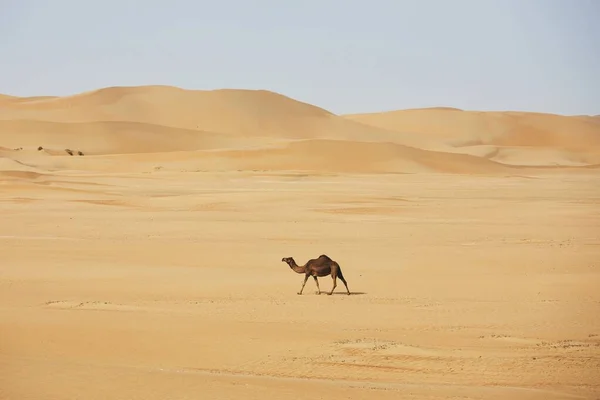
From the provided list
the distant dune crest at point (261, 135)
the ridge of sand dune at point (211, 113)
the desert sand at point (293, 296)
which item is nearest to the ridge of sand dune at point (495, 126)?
the distant dune crest at point (261, 135)

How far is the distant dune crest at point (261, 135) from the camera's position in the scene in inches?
2731

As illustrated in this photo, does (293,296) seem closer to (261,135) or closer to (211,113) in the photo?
(261,135)

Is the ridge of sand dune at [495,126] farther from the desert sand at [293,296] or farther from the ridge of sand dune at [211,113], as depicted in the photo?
the desert sand at [293,296]

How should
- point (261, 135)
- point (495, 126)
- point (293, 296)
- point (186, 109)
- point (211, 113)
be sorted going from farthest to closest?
point (495, 126) < point (186, 109) < point (211, 113) < point (261, 135) < point (293, 296)

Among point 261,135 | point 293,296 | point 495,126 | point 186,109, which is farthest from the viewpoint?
point 495,126

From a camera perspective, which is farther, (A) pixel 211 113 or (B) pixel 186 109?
(B) pixel 186 109

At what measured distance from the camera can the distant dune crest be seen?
6938 centimetres

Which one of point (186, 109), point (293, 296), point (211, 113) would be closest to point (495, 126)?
point (211, 113)

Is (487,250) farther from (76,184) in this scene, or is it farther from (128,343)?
(76,184)

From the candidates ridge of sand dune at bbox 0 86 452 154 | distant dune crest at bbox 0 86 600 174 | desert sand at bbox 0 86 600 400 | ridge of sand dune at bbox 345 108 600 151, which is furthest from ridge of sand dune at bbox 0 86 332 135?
desert sand at bbox 0 86 600 400

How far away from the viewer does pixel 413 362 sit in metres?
8.30

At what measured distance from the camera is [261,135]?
5064 inches

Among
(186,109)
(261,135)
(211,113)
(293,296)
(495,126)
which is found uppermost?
(186,109)

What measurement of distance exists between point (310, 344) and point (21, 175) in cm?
3342
